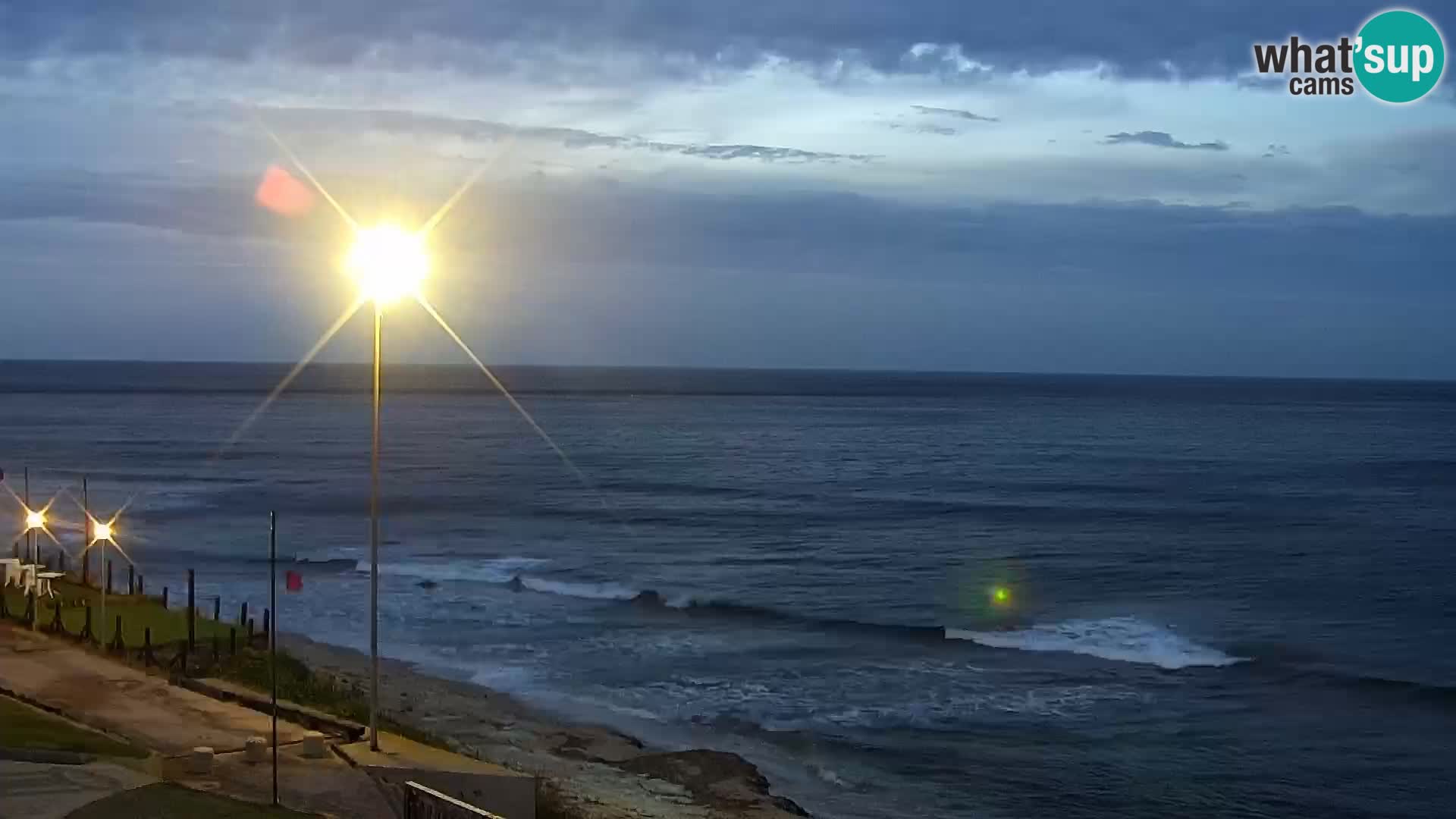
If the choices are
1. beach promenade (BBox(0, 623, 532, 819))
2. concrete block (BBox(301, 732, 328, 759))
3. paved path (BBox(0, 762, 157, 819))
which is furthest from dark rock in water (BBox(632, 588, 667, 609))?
paved path (BBox(0, 762, 157, 819))

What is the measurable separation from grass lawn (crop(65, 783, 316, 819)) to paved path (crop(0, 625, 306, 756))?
9.93 ft

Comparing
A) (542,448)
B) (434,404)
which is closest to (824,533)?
(542,448)

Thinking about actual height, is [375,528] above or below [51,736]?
above

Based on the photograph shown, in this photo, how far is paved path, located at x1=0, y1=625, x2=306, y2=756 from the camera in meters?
21.3

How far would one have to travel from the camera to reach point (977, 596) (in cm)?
4628

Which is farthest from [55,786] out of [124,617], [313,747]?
[124,617]

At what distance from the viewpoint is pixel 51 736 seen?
65.7 feet

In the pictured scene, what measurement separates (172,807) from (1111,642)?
2795 cm

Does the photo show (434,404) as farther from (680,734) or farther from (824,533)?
(680,734)

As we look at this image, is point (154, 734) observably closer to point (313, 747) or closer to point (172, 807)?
point (313, 747)

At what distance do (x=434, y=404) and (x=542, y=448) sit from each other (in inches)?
3381

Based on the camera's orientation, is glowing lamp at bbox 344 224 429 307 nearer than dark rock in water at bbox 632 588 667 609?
Yes

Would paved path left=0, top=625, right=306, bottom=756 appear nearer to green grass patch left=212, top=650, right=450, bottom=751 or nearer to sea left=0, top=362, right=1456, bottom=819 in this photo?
green grass patch left=212, top=650, right=450, bottom=751

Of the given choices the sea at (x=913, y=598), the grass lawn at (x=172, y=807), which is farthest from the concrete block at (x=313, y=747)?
the sea at (x=913, y=598)
